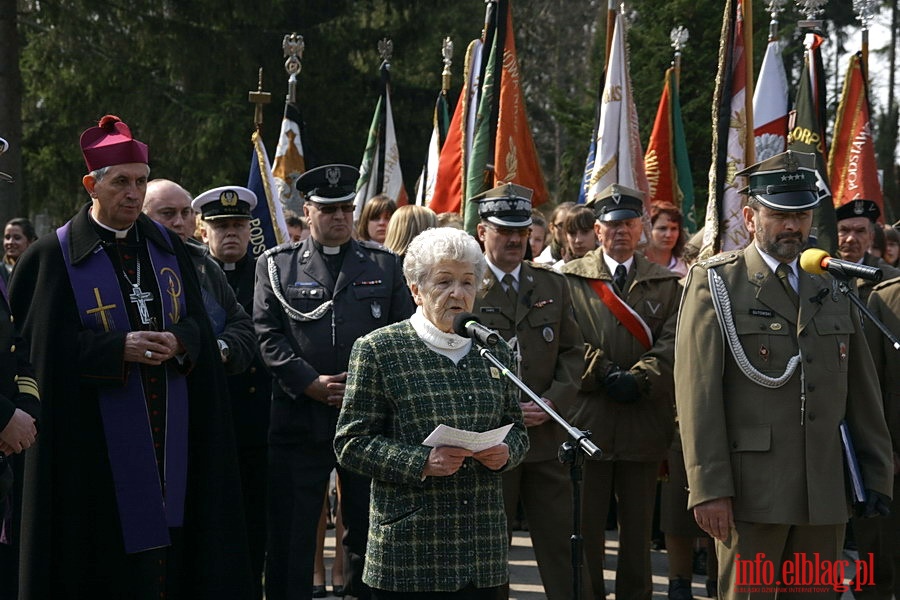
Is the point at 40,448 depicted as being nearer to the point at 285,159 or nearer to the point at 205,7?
the point at 285,159

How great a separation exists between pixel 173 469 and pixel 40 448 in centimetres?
56

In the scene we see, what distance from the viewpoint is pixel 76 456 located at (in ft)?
16.7

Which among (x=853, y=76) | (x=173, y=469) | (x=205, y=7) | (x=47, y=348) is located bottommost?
(x=173, y=469)

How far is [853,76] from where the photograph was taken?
1030 centimetres

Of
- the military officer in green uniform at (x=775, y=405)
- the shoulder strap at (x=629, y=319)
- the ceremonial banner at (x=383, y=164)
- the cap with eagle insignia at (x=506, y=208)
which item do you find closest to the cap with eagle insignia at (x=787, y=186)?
the military officer in green uniform at (x=775, y=405)

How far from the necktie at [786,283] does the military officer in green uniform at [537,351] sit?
1.57 meters

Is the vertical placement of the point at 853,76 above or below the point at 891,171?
below

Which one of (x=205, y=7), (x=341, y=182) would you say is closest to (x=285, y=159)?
(x=341, y=182)

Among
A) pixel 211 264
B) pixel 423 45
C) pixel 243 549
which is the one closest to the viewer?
pixel 243 549

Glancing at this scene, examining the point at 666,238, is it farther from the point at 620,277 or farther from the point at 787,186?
the point at 787,186

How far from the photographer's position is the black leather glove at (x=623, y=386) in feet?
22.4

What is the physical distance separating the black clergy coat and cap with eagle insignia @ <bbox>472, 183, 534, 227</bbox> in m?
1.91

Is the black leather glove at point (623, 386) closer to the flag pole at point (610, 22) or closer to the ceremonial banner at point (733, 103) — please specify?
the ceremonial banner at point (733, 103)

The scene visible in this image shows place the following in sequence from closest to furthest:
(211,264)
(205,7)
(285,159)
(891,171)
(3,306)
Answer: (3,306) < (211,264) < (285,159) < (205,7) < (891,171)
